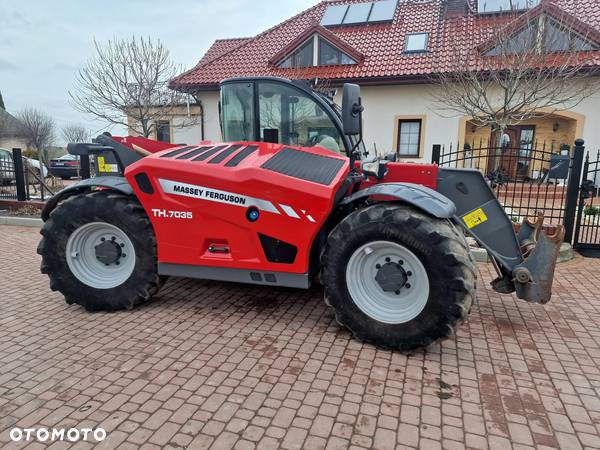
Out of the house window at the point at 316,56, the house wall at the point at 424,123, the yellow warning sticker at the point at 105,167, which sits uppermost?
the house window at the point at 316,56

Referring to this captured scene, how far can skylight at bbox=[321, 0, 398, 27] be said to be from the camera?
1694cm

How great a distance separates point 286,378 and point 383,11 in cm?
1769

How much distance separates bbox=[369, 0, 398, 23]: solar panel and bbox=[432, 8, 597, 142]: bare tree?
4491mm

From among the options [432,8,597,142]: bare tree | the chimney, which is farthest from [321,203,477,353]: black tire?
the chimney

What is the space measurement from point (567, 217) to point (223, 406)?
623 cm

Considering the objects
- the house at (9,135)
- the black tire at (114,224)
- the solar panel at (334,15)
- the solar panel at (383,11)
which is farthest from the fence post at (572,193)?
the house at (9,135)

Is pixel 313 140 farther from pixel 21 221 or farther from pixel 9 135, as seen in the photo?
pixel 9 135

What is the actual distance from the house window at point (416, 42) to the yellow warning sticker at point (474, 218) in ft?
42.5

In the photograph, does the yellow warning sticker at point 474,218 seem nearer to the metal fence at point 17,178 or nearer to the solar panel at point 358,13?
the metal fence at point 17,178

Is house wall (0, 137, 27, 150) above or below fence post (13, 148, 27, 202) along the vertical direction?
above

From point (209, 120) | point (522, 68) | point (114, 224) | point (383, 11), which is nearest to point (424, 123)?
point (522, 68)

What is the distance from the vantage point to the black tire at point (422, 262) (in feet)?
10.1

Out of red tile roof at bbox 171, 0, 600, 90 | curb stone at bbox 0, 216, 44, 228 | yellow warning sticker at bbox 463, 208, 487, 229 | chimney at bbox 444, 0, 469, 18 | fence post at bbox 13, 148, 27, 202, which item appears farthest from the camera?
chimney at bbox 444, 0, 469, 18

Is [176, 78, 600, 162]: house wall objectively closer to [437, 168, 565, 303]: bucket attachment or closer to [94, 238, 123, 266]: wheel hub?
[437, 168, 565, 303]: bucket attachment
